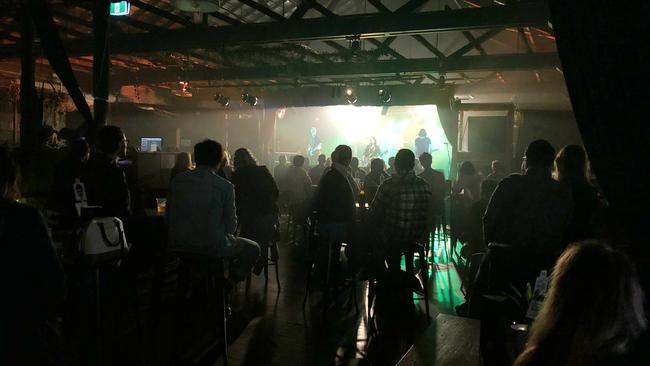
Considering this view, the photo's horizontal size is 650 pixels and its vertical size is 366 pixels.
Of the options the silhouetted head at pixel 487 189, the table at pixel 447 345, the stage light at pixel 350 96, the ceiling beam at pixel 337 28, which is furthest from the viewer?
the stage light at pixel 350 96

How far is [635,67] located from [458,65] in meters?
7.85

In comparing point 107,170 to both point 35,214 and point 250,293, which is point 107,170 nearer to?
point 35,214

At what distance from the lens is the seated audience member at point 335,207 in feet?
14.4

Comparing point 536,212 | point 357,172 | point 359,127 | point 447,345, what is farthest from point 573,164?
point 359,127

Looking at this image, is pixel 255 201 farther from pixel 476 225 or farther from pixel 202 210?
pixel 476 225

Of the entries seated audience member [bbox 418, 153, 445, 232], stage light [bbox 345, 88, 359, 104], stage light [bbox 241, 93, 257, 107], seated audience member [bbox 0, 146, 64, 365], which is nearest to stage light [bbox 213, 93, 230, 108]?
stage light [bbox 241, 93, 257, 107]

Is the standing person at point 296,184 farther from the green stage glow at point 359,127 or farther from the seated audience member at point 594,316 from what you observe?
the green stage glow at point 359,127

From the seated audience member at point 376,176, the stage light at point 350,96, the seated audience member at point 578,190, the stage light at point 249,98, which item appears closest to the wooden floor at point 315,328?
the seated audience member at point 578,190

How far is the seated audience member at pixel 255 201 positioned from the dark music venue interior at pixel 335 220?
2 centimetres

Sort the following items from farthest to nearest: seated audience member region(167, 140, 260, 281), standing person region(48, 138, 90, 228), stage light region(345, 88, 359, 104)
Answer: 1. stage light region(345, 88, 359, 104)
2. seated audience member region(167, 140, 260, 281)
3. standing person region(48, 138, 90, 228)

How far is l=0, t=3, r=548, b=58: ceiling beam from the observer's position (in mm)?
5359

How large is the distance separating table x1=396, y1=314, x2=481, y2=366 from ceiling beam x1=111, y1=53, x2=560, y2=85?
6891mm

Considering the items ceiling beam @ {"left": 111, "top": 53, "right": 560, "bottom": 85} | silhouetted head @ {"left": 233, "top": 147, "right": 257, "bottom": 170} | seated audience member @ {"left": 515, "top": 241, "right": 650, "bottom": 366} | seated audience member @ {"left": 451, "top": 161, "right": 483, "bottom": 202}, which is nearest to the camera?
seated audience member @ {"left": 515, "top": 241, "right": 650, "bottom": 366}

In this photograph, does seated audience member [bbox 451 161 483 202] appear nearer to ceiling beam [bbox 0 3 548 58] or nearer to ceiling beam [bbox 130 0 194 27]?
ceiling beam [bbox 0 3 548 58]
